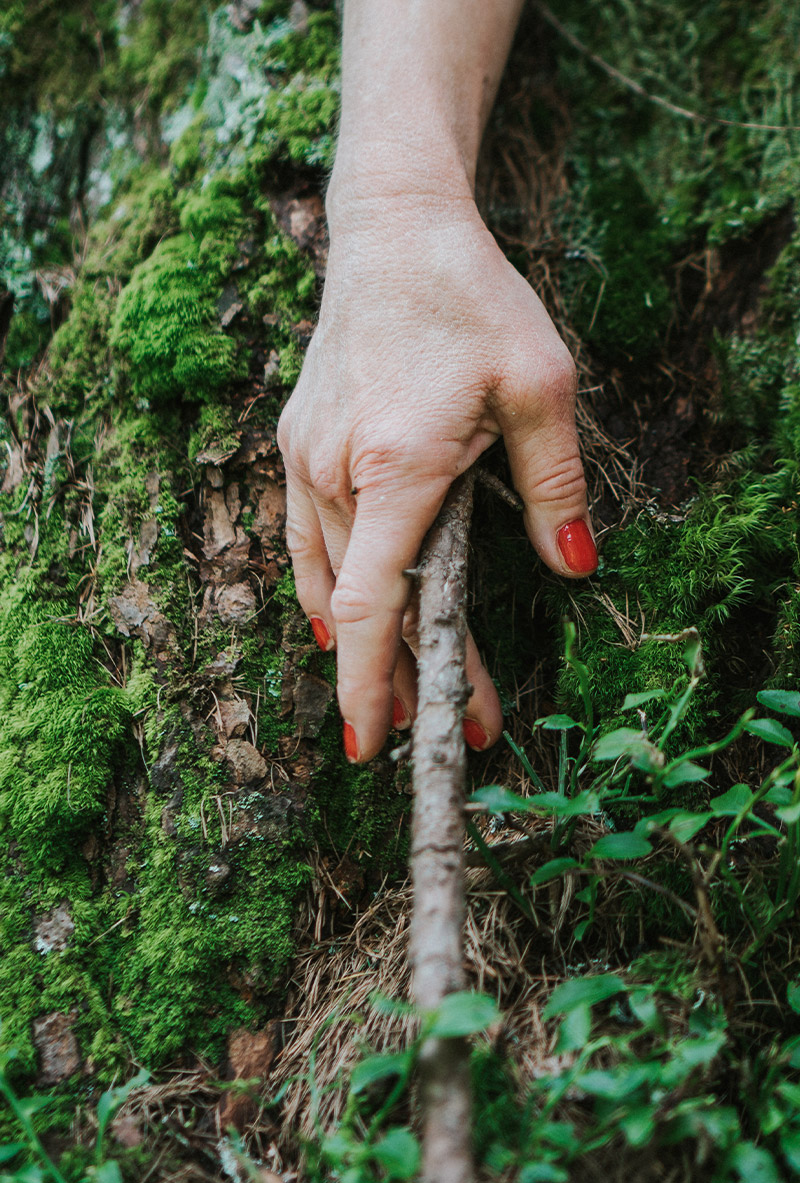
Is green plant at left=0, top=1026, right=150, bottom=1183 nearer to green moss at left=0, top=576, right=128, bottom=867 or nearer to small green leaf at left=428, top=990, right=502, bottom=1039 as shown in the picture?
green moss at left=0, top=576, right=128, bottom=867

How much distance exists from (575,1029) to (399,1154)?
26cm

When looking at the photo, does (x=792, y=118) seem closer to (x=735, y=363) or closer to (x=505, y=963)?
(x=735, y=363)

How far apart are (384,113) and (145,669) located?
1457 millimetres

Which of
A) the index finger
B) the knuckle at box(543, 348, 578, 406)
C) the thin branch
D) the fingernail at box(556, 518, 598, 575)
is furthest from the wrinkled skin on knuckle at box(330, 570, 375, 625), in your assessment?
the thin branch

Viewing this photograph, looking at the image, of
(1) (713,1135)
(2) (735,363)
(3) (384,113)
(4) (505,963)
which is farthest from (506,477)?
(1) (713,1135)

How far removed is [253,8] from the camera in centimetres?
217

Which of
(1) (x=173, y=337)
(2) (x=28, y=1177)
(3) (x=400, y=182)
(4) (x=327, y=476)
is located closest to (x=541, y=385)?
(4) (x=327, y=476)

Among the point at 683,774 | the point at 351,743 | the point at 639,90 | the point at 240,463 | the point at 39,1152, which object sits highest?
the point at 639,90

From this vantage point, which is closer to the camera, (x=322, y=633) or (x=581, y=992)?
(x=581, y=992)

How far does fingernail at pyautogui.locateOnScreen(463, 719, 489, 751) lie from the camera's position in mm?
1509

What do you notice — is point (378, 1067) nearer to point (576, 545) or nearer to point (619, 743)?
point (619, 743)

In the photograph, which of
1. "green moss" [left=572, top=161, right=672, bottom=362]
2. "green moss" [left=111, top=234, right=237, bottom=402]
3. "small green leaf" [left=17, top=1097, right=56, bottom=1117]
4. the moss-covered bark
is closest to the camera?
"small green leaf" [left=17, top=1097, right=56, bottom=1117]

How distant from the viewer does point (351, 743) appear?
1.46 metres

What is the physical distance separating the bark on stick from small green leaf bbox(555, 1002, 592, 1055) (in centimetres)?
13
